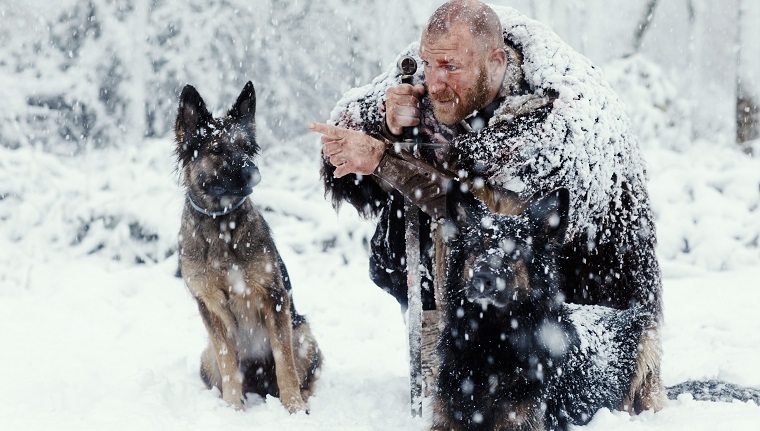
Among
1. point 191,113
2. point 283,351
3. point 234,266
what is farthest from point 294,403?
point 191,113

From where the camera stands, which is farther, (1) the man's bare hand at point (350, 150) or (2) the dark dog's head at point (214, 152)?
(2) the dark dog's head at point (214, 152)

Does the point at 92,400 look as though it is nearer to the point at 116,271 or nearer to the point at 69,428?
the point at 69,428

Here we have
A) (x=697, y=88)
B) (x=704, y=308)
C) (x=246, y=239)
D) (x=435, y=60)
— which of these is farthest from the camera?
(x=697, y=88)

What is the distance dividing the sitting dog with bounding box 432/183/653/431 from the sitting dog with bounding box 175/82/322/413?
146 centimetres

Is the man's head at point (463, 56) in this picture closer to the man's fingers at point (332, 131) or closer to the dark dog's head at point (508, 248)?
the man's fingers at point (332, 131)

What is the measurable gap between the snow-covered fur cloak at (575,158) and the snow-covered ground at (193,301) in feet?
2.65

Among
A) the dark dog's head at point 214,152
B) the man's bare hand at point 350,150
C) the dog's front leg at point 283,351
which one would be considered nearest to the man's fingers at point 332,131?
the man's bare hand at point 350,150

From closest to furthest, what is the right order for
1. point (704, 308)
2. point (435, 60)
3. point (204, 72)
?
point (435, 60), point (704, 308), point (204, 72)

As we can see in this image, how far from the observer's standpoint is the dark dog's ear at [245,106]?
481 centimetres

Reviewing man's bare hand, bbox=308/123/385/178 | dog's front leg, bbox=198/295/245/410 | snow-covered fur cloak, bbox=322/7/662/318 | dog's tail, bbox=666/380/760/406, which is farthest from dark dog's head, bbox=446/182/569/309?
dog's front leg, bbox=198/295/245/410

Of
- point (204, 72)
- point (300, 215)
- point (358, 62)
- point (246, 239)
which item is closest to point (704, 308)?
point (246, 239)

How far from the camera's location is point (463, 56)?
3.99 m

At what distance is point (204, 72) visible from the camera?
1223 centimetres

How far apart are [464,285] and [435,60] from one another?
143 centimetres
